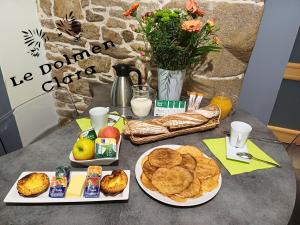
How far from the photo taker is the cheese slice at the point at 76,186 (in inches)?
30.0

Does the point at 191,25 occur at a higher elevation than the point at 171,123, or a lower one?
higher

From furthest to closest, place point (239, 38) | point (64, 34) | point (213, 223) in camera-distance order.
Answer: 1. point (64, 34)
2. point (239, 38)
3. point (213, 223)

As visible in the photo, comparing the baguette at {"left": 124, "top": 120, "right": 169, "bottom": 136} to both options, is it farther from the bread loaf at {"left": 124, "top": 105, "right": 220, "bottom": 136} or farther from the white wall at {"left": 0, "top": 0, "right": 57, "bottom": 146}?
the white wall at {"left": 0, "top": 0, "right": 57, "bottom": 146}

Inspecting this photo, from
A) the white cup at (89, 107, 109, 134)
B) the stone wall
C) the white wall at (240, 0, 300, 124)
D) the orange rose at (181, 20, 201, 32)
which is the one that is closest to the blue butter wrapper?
the white cup at (89, 107, 109, 134)

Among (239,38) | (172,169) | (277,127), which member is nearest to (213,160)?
(172,169)

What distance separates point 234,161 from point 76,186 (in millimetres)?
598

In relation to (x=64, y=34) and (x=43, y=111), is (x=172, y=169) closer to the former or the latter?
(x=64, y=34)

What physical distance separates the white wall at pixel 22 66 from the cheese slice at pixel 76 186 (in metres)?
1.13

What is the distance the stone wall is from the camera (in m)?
1.42

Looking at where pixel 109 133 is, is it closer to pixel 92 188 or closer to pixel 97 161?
pixel 97 161

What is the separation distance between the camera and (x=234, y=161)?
96 centimetres

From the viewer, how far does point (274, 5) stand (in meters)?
1.60

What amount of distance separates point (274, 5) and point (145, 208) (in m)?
1.54

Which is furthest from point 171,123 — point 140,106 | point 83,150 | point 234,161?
point 83,150
